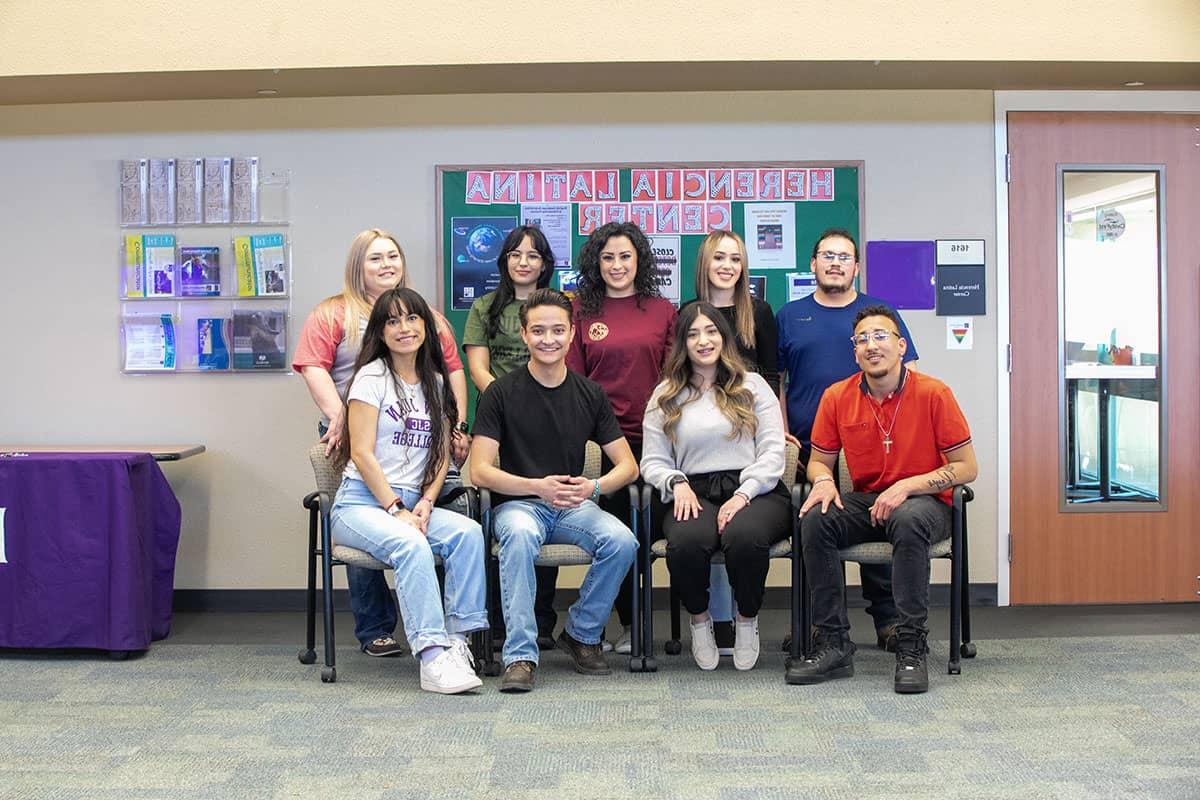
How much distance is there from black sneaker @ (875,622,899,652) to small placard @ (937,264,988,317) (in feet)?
4.51

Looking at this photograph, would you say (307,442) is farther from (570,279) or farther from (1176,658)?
(1176,658)

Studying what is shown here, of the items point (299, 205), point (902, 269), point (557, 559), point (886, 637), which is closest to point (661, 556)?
point (557, 559)

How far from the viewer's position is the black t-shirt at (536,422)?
4.00 m

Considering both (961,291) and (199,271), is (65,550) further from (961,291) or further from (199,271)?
(961,291)

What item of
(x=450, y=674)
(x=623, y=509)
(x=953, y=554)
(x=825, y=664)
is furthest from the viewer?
(x=623, y=509)

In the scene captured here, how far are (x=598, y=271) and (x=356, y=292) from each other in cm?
84

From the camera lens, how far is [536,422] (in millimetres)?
4000

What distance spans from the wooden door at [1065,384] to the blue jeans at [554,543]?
1.96 m

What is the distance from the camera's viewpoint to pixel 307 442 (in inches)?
197

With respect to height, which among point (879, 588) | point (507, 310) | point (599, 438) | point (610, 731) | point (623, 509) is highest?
point (507, 310)

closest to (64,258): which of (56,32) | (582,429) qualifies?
(56,32)

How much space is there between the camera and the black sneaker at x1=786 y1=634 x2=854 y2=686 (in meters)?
3.80

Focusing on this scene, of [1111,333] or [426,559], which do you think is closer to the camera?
[426,559]

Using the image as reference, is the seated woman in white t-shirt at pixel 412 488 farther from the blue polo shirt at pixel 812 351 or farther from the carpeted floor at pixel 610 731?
the blue polo shirt at pixel 812 351
